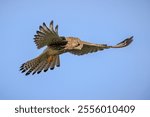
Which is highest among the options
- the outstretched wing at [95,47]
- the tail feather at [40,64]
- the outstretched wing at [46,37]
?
the outstretched wing at [95,47]

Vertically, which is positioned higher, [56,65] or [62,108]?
[56,65]

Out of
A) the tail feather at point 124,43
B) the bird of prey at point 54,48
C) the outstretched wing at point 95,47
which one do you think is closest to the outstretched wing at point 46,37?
the bird of prey at point 54,48

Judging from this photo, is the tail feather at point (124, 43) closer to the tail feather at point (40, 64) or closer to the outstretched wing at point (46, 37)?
the tail feather at point (40, 64)

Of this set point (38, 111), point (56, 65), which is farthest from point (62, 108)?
point (56, 65)

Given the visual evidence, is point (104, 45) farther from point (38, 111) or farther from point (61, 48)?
point (38, 111)

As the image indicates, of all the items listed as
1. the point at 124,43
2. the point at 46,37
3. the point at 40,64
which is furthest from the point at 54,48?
the point at 124,43

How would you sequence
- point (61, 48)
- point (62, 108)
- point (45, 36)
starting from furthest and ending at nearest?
point (62, 108) < point (61, 48) < point (45, 36)

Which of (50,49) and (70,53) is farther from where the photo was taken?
(70,53)

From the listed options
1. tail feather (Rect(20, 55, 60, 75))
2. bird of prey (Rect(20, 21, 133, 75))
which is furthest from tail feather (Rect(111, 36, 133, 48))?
tail feather (Rect(20, 55, 60, 75))

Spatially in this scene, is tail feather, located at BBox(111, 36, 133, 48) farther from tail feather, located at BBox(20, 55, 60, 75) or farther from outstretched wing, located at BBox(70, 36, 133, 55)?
tail feather, located at BBox(20, 55, 60, 75)
